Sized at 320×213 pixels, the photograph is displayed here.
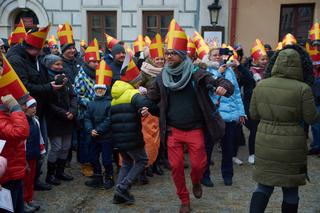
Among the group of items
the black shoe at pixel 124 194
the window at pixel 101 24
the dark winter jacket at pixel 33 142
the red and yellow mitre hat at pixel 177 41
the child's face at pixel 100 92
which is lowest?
the black shoe at pixel 124 194

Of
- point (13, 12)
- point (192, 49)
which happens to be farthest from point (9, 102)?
point (13, 12)

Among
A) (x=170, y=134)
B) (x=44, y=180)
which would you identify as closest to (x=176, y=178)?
(x=170, y=134)

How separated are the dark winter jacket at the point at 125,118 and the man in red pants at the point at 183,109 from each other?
36 centimetres

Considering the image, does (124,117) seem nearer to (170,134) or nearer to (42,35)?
(170,134)

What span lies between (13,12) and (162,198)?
13.2 m

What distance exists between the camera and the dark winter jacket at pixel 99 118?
4.83 metres

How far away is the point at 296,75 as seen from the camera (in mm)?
3316

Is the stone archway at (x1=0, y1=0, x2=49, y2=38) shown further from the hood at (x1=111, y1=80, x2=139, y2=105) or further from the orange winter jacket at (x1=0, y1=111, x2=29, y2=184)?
the orange winter jacket at (x1=0, y1=111, x2=29, y2=184)

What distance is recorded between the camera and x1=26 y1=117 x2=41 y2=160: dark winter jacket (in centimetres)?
417

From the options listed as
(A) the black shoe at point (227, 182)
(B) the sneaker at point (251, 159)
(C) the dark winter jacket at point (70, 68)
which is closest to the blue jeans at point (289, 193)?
(A) the black shoe at point (227, 182)

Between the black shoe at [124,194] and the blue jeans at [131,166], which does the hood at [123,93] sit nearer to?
the blue jeans at [131,166]

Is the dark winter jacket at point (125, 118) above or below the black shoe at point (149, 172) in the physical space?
above

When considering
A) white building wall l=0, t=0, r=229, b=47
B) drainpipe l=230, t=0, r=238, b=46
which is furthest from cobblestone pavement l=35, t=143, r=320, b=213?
white building wall l=0, t=0, r=229, b=47

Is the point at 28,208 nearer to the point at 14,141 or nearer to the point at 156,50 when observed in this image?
the point at 14,141
